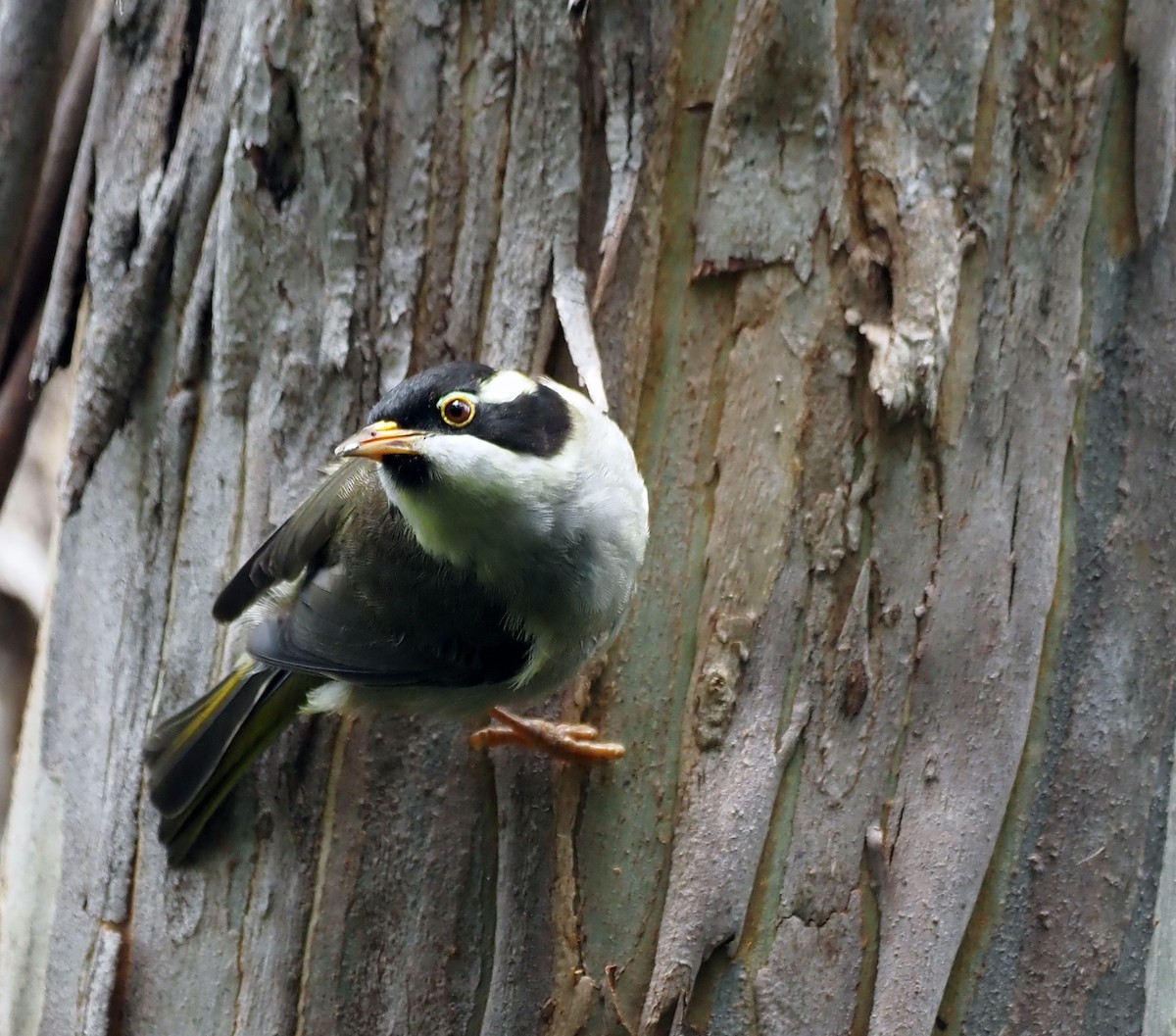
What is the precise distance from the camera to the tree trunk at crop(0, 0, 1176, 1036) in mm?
2398

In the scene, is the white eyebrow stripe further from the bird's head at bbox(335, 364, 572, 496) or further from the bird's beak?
the bird's beak

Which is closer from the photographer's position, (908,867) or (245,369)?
(908,867)

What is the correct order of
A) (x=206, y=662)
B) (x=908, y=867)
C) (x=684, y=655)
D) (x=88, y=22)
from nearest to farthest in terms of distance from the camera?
(x=908, y=867)
(x=684, y=655)
(x=206, y=662)
(x=88, y=22)

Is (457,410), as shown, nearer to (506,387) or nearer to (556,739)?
(506,387)

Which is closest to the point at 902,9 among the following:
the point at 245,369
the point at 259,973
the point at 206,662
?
the point at 245,369

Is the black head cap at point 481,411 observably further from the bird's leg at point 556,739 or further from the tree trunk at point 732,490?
the bird's leg at point 556,739

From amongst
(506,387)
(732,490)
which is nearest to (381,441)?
(506,387)

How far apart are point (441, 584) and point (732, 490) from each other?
0.80 metres

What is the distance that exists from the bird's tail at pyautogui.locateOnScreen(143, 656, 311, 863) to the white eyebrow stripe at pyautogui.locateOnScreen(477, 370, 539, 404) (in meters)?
0.83

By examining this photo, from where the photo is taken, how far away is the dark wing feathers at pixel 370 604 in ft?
8.80

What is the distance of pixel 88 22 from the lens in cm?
333

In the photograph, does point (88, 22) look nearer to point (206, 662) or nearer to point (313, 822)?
point (206, 662)

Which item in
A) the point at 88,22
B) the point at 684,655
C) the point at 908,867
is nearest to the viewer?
the point at 908,867

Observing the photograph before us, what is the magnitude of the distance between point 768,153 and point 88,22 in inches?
82.6
